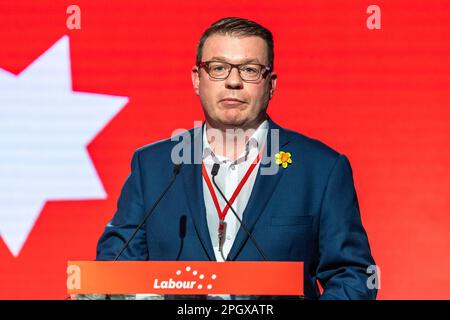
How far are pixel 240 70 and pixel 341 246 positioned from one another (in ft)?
2.02

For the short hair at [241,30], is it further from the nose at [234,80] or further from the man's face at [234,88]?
the nose at [234,80]

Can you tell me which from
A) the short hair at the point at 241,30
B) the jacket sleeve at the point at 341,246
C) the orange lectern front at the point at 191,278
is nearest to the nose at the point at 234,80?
the short hair at the point at 241,30

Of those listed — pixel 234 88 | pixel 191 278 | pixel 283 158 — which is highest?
pixel 234 88

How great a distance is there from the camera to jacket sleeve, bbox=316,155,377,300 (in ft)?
7.32

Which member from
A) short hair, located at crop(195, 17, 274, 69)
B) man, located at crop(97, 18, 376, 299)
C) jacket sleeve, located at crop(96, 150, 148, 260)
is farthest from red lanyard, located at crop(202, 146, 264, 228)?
short hair, located at crop(195, 17, 274, 69)

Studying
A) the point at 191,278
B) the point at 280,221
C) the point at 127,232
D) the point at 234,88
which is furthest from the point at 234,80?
the point at 191,278

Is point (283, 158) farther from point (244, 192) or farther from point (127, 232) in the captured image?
point (127, 232)

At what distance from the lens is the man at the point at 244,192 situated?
240 cm

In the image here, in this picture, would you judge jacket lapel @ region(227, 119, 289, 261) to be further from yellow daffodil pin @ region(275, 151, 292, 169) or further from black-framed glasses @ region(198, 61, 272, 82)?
black-framed glasses @ region(198, 61, 272, 82)

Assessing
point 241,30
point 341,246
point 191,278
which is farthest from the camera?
point 241,30

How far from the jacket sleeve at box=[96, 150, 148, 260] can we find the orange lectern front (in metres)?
0.39

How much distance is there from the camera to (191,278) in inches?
80.0

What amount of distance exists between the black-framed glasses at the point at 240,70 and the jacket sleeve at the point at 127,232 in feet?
1.37

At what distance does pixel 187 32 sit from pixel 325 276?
1.33 m
